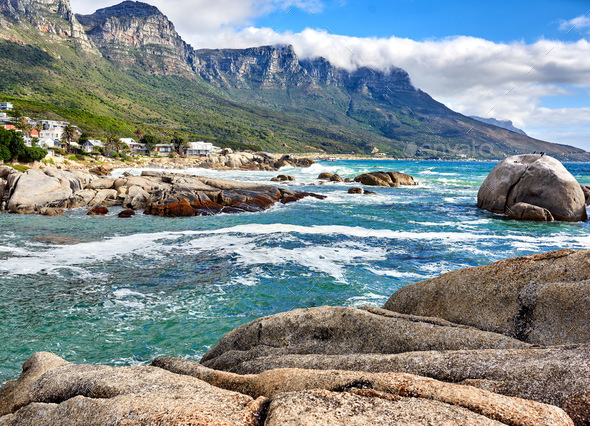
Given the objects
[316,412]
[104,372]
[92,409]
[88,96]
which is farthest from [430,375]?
[88,96]

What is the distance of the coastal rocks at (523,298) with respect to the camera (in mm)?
4969

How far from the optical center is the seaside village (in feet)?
305

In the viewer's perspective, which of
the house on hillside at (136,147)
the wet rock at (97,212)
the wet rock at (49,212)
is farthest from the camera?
the house on hillside at (136,147)

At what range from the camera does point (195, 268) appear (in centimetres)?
1562

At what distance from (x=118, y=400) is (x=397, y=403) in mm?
2757

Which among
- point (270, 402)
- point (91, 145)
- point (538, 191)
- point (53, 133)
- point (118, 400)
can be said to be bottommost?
point (118, 400)

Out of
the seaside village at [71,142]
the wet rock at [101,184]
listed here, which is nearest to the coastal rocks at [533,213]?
the wet rock at [101,184]

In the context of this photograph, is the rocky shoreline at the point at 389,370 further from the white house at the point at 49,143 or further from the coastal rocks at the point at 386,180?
the white house at the point at 49,143

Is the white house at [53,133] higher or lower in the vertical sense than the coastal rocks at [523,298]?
higher

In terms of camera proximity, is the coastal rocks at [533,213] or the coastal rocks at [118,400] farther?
the coastal rocks at [533,213]

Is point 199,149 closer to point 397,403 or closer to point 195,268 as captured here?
point 195,268

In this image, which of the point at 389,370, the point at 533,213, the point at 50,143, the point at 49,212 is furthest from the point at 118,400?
the point at 50,143

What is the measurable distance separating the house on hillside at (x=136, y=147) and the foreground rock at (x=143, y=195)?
88740 millimetres

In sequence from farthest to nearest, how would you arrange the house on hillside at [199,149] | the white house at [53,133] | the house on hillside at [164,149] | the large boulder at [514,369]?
the house on hillside at [164,149], the house on hillside at [199,149], the white house at [53,133], the large boulder at [514,369]
